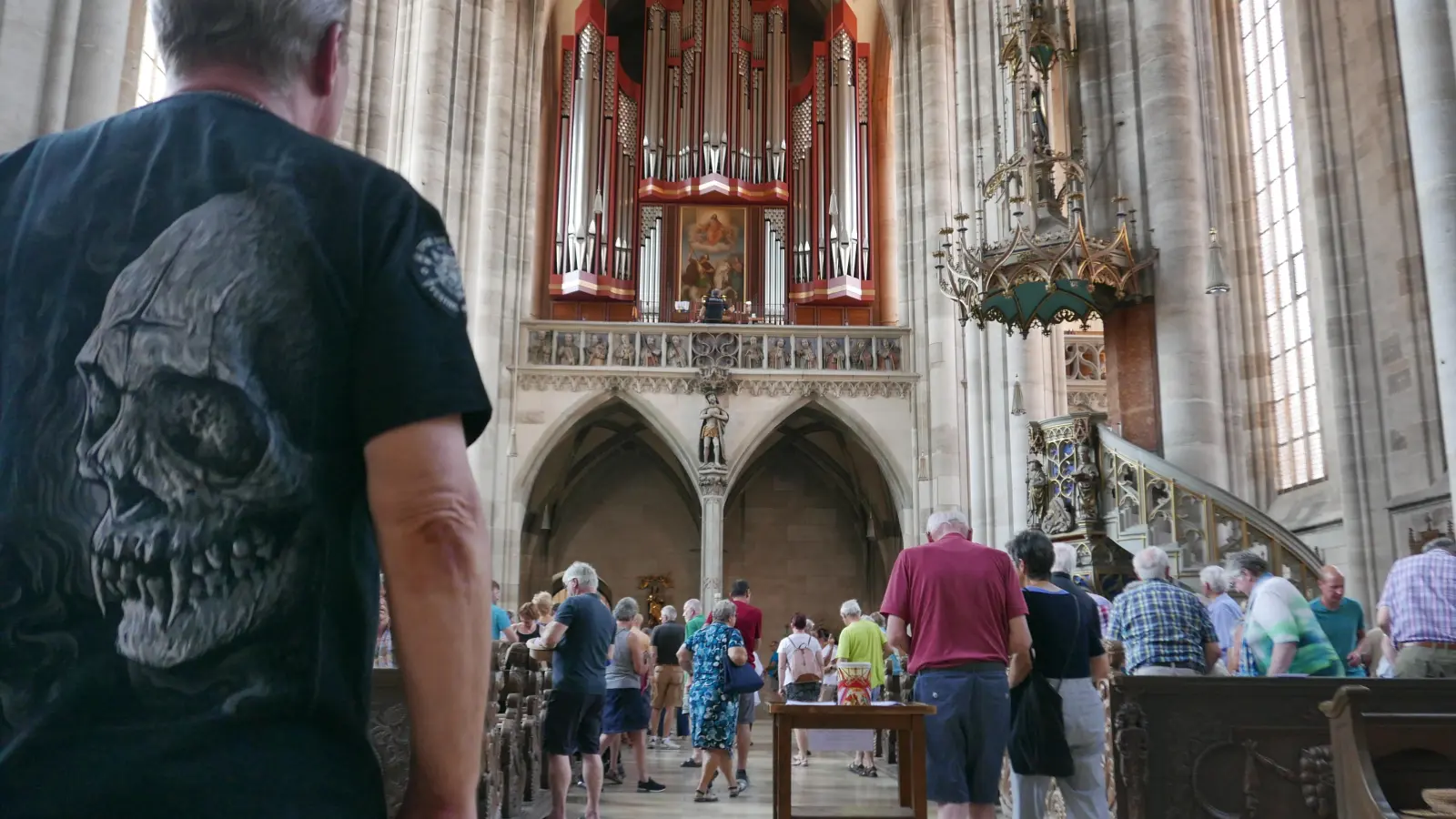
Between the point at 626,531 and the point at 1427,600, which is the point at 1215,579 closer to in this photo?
the point at 1427,600

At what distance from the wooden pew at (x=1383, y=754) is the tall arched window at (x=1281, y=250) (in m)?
11.0

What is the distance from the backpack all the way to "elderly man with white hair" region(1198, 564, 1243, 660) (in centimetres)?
408

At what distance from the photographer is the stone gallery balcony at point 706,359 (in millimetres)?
20719

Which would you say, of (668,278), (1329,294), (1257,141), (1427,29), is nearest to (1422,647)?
(1427,29)

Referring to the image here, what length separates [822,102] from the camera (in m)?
24.9

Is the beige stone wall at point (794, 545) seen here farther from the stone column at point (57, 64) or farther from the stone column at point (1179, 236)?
the stone column at point (57, 64)

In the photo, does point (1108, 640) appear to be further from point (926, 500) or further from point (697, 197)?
point (697, 197)

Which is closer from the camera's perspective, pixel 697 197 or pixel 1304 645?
pixel 1304 645

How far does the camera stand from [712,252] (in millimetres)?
24344

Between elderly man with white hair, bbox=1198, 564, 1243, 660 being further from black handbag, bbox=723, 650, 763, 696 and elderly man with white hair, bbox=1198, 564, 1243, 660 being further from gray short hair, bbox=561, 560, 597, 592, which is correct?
gray short hair, bbox=561, 560, 597, 592

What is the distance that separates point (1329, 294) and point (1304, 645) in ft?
23.8

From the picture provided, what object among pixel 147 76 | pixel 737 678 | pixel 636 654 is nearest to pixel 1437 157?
pixel 737 678

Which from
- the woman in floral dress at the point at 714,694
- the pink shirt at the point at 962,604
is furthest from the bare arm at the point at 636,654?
the pink shirt at the point at 962,604

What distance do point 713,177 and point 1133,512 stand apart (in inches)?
620
